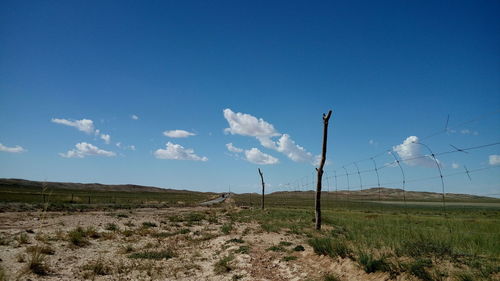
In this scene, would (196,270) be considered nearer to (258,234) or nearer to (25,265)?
(25,265)

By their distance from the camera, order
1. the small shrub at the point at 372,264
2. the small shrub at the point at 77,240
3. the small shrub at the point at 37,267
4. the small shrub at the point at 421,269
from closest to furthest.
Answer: the small shrub at the point at 421,269, the small shrub at the point at 372,264, the small shrub at the point at 37,267, the small shrub at the point at 77,240

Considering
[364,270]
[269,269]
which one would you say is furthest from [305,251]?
[364,270]

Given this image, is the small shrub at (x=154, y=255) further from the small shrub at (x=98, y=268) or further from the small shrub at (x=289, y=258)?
the small shrub at (x=289, y=258)

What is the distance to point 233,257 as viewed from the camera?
417 inches

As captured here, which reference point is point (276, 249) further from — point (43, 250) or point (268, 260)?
point (43, 250)

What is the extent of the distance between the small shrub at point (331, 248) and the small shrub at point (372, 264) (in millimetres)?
1183

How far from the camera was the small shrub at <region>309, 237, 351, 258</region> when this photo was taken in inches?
347

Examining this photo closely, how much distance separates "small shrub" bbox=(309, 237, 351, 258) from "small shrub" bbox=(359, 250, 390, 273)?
1.18m

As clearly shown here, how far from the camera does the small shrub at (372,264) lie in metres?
7.10

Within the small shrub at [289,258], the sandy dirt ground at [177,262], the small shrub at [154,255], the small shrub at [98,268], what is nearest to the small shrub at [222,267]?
the sandy dirt ground at [177,262]

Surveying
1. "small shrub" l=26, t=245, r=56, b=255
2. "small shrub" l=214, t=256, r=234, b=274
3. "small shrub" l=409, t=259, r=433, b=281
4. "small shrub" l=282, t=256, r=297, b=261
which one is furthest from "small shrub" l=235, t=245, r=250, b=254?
"small shrub" l=26, t=245, r=56, b=255

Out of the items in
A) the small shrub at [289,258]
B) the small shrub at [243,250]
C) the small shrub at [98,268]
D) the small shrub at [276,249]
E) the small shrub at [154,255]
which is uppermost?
the small shrub at [289,258]

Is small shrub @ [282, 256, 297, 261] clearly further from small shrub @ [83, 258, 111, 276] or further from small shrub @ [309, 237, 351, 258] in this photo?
small shrub @ [83, 258, 111, 276]

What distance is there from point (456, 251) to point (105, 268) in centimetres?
973
